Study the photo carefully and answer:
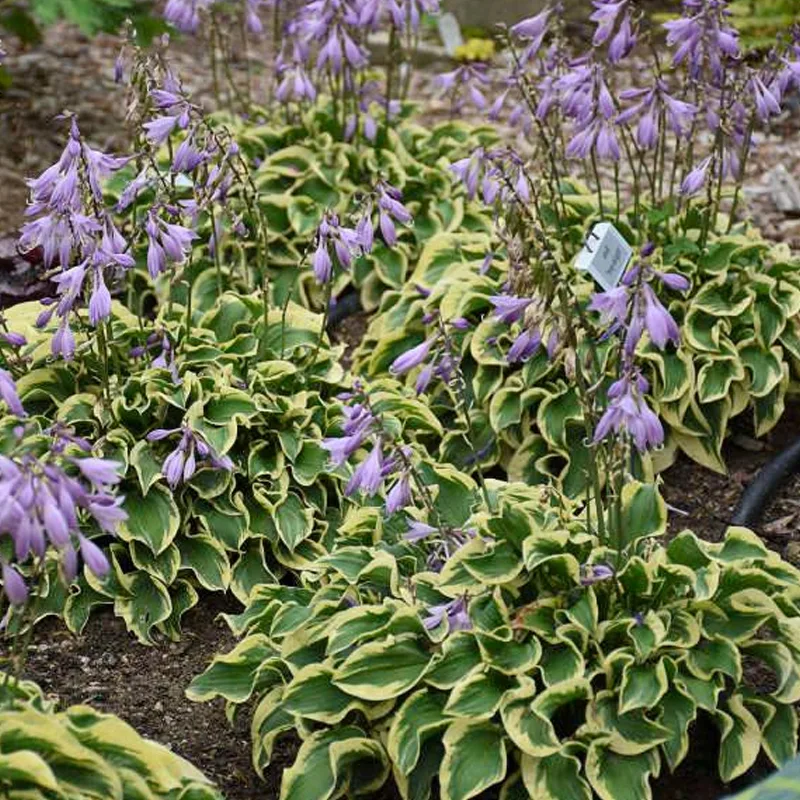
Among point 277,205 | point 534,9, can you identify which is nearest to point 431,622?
point 277,205

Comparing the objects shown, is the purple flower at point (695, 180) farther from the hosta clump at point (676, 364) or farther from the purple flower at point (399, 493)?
the purple flower at point (399, 493)

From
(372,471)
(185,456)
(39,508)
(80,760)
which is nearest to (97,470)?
(39,508)

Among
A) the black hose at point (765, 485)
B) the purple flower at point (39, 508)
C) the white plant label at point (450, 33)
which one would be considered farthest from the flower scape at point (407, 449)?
the white plant label at point (450, 33)

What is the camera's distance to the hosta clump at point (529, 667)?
365 centimetres

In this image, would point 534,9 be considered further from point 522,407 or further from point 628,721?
point 628,721

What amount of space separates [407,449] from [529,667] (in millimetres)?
622

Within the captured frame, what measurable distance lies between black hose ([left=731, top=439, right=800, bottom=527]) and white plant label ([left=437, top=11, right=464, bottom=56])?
459cm

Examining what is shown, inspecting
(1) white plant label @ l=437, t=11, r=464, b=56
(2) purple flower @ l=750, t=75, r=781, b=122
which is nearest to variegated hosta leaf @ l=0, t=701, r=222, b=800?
(2) purple flower @ l=750, t=75, r=781, b=122

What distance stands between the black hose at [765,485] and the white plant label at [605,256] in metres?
0.80

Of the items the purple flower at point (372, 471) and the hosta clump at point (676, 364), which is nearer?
the purple flower at point (372, 471)

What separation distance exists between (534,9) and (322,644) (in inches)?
249

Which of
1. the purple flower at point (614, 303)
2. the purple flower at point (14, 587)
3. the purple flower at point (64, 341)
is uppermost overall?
the purple flower at point (614, 303)

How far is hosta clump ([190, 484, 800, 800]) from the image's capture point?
3652 millimetres

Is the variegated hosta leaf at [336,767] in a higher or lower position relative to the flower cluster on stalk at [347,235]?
lower
